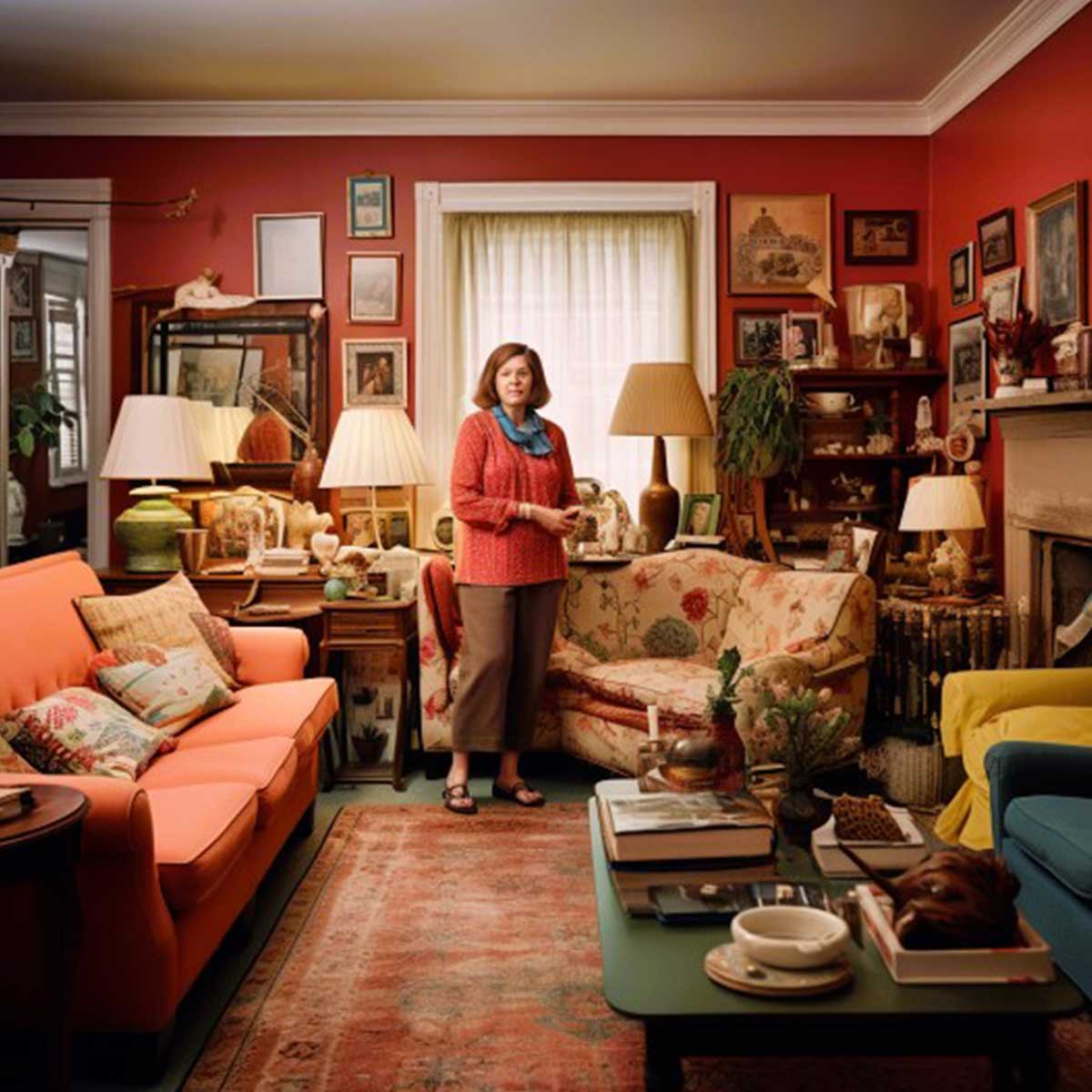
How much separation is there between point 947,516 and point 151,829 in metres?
3.04

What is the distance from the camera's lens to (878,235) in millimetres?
5527

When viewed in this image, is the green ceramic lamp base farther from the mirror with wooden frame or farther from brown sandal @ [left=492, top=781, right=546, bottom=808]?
brown sandal @ [left=492, top=781, right=546, bottom=808]

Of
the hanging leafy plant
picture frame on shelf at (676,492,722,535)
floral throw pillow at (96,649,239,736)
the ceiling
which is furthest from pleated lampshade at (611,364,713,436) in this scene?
the hanging leafy plant

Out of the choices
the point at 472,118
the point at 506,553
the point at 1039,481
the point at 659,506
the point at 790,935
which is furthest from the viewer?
the point at 472,118

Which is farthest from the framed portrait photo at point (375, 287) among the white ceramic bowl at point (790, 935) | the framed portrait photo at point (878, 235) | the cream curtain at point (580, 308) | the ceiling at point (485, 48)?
the white ceramic bowl at point (790, 935)

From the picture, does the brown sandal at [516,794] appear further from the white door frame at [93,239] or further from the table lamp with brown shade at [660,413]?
the white door frame at [93,239]

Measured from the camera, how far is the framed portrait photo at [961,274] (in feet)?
16.5

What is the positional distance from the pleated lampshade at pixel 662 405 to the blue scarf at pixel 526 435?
98 cm

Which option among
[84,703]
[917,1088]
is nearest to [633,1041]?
[917,1088]

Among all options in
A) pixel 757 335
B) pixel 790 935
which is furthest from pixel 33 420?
pixel 790 935

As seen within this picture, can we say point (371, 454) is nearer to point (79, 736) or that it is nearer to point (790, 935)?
point (79, 736)

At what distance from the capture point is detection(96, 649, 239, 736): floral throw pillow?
10.8ft

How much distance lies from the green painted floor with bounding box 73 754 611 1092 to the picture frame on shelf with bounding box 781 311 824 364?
2.10m

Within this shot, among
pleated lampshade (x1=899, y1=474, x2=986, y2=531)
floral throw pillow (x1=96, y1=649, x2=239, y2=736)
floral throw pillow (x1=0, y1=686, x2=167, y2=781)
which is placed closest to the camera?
floral throw pillow (x1=0, y1=686, x2=167, y2=781)
